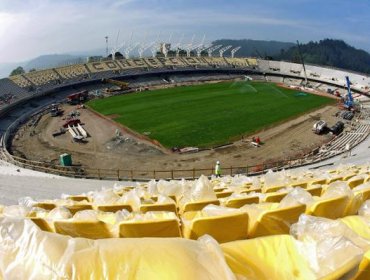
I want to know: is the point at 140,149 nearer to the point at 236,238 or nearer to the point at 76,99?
the point at 76,99

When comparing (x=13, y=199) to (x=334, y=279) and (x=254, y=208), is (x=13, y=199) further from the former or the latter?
(x=334, y=279)

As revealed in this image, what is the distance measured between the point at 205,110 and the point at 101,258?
1640 inches

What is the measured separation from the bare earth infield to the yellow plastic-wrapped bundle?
24.7 metres

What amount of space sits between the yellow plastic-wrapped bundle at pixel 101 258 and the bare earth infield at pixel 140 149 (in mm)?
24743

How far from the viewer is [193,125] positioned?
3753 cm

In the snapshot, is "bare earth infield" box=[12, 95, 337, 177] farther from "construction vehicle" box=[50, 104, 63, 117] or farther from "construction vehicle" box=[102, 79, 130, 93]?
"construction vehicle" box=[102, 79, 130, 93]

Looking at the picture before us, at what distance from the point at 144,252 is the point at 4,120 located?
45.5m

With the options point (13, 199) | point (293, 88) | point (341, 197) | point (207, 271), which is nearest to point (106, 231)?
point (207, 271)

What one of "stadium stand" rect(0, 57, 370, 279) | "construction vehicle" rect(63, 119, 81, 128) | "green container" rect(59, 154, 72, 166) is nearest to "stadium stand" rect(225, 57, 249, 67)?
"construction vehicle" rect(63, 119, 81, 128)

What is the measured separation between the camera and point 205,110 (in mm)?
43812

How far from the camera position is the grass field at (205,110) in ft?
115

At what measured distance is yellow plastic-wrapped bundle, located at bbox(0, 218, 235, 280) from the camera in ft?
7.92

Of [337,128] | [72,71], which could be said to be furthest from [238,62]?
[337,128]

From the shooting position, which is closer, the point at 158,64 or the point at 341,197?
the point at 341,197
